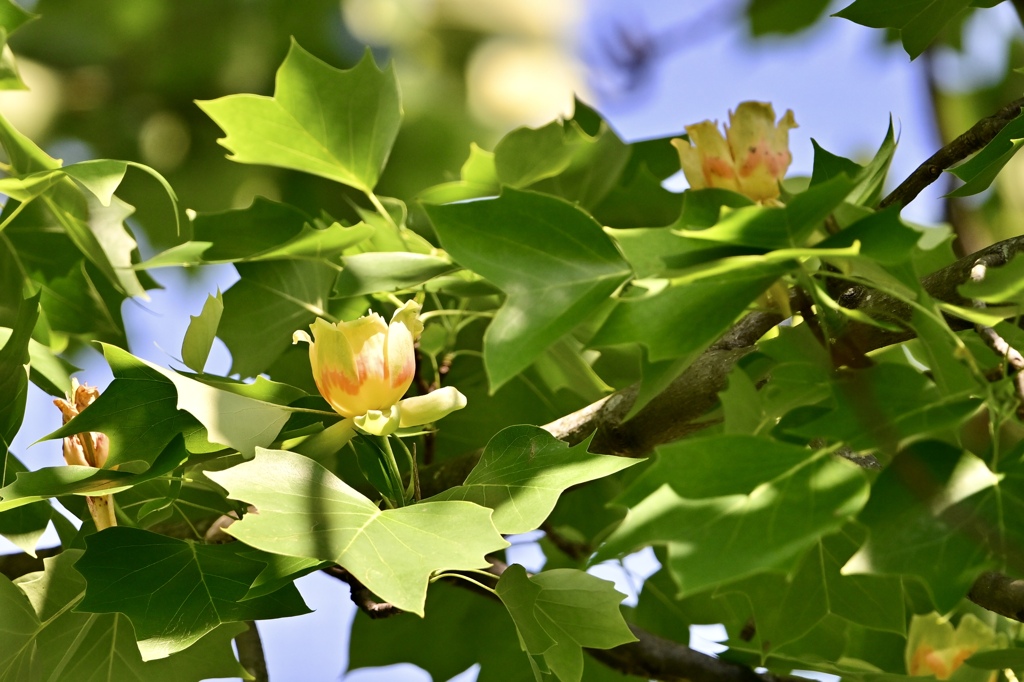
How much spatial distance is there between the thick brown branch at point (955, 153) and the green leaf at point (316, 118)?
0.19 metres

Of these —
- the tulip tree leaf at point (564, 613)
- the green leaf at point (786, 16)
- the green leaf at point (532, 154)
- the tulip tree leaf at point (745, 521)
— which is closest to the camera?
the tulip tree leaf at point (745, 521)

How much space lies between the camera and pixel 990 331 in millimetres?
234

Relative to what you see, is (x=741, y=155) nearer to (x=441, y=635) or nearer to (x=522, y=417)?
(x=522, y=417)

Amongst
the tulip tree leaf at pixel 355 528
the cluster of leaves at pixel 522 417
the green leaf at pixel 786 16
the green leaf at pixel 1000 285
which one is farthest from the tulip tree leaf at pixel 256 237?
the green leaf at pixel 786 16

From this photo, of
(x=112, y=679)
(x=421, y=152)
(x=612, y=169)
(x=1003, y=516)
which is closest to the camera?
(x=1003, y=516)

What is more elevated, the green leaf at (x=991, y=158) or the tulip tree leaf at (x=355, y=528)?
the green leaf at (x=991, y=158)

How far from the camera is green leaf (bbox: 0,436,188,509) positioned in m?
0.26

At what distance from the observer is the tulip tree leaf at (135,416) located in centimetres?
29

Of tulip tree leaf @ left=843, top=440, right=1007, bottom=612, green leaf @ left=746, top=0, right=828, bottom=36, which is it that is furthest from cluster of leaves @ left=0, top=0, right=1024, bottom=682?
green leaf @ left=746, top=0, right=828, bottom=36

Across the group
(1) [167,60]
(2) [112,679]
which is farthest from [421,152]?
(2) [112,679]

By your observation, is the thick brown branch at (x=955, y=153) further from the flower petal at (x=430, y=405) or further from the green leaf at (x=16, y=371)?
the green leaf at (x=16, y=371)

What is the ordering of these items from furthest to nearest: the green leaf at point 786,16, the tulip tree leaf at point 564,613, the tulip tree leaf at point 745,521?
1. the green leaf at point 786,16
2. the tulip tree leaf at point 564,613
3. the tulip tree leaf at point 745,521

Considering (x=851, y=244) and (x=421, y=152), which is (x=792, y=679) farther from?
(x=421, y=152)

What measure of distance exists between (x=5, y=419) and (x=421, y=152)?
5.97ft
